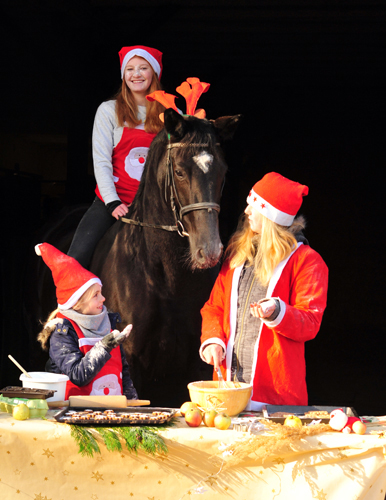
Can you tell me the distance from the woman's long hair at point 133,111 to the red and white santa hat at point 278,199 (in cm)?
132

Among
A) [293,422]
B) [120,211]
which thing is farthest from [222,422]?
[120,211]

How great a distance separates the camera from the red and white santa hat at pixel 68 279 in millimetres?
2730

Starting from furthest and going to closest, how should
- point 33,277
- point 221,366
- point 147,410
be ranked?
point 33,277, point 221,366, point 147,410

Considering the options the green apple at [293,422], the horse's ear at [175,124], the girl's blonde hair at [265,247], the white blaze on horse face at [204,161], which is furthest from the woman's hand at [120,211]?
the green apple at [293,422]

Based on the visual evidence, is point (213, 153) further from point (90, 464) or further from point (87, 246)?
point (90, 464)

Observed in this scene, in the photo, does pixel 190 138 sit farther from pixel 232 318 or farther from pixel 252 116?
pixel 252 116

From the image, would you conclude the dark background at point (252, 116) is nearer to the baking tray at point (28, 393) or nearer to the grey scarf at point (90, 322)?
the grey scarf at point (90, 322)

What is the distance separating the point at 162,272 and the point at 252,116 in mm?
5361

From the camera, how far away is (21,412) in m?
1.97

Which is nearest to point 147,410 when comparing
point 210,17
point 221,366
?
point 221,366

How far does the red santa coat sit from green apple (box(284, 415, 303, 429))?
0.57 metres

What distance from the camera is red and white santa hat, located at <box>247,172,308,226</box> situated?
2.79m

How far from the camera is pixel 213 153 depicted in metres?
3.25

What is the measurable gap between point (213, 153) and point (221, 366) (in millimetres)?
1154
